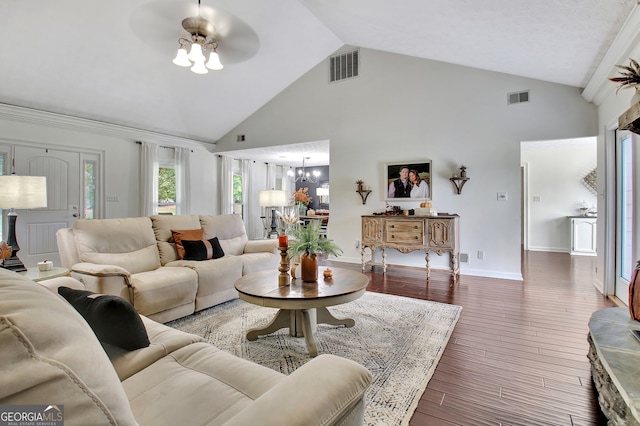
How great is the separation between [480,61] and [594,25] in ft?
5.90

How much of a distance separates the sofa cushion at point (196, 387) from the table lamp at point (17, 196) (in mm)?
2306

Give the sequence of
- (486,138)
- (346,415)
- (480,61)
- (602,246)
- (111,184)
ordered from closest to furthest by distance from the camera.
Result: (346,415) < (602,246) < (480,61) < (486,138) < (111,184)

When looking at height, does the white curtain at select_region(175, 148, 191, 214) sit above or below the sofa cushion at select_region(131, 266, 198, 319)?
above

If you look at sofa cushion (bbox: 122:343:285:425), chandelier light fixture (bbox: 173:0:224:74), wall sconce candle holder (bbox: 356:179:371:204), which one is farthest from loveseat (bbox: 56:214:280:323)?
wall sconce candle holder (bbox: 356:179:371:204)

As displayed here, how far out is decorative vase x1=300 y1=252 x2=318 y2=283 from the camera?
2.60 meters

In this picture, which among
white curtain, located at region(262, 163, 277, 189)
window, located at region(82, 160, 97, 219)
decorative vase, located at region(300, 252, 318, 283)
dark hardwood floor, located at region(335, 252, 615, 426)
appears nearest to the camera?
dark hardwood floor, located at region(335, 252, 615, 426)

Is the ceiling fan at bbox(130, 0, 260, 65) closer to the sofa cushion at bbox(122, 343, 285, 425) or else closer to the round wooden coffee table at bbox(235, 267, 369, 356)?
the round wooden coffee table at bbox(235, 267, 369, 356)

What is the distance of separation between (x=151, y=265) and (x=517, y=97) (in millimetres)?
5336

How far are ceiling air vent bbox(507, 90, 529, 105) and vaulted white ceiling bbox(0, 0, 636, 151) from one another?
25 centimetres

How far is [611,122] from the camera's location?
3562 mm

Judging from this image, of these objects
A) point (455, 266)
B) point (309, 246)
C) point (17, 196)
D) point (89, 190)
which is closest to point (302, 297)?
point (309, 246)

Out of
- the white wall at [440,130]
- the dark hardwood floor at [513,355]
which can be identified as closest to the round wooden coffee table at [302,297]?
the dark hardwood floor at [513,355]

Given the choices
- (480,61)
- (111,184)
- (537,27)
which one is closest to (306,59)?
(480,61)

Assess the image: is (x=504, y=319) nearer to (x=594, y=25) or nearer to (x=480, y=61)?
(x=594, y=25)
